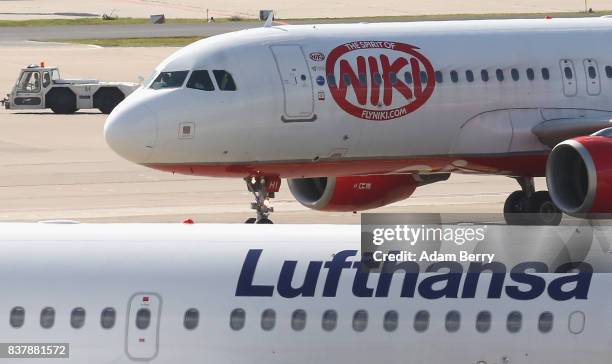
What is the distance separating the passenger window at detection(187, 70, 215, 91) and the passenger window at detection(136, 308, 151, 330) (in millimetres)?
13230

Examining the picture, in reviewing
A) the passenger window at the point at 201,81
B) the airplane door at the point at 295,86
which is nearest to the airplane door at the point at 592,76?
the airplane door at the point at 295,86

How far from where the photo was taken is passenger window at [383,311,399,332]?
15758 millimetres

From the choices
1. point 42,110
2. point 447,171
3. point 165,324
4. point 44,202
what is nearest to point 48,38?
point 42,110

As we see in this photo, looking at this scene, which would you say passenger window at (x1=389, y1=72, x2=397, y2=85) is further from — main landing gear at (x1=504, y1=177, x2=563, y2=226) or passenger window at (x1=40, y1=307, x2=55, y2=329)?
passenger window at (x1=40, y1=307, x2=55, y2=329)

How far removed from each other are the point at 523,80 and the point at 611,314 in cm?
1549

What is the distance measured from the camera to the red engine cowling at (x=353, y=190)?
30.6 metres

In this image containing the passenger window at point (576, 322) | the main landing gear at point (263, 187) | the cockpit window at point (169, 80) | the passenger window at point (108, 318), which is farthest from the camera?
the main landing gear at point (263, 187)

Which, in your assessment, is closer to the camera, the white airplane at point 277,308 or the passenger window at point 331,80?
the white airplane at point 277,308

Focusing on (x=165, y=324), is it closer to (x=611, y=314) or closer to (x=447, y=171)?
(x=611, y=314)

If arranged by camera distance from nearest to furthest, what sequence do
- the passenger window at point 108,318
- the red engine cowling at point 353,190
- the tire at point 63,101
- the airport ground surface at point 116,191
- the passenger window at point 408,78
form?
the passenger window at point 108,318 → the passenger window at point 408,78 → the red engine cowling at point 353,190 → the airport ground surface at point 116,191 → the tire at point 63,101

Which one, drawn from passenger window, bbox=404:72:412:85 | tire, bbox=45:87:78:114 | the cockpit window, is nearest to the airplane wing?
passenger window, bbox=404:72:412:85

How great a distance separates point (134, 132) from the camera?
92.4 feet

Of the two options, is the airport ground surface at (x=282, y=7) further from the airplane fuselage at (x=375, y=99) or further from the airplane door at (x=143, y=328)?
the airplane door at (x=143, y=328)

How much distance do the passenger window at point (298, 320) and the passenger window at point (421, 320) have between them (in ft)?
3.49
